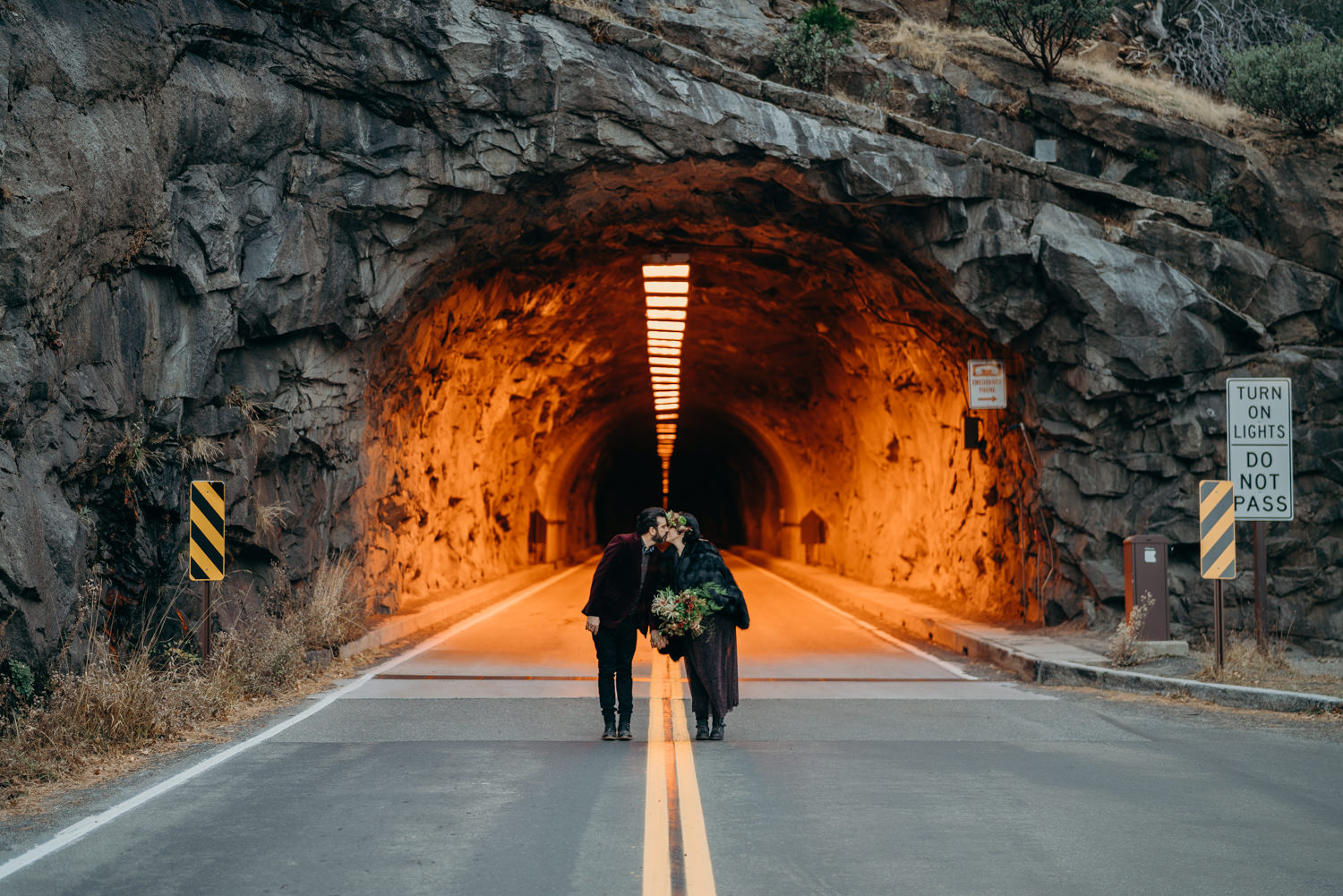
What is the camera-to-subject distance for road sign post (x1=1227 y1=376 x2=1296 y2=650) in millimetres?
12461

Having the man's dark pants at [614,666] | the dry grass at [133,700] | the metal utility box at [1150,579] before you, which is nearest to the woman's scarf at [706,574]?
the man's dark pants at [614,666]

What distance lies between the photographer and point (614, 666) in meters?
9.07

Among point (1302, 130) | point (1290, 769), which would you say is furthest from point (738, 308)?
point (1290, 769)

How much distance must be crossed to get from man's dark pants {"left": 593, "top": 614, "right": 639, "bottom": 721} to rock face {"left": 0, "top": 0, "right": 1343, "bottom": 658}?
4326 mm

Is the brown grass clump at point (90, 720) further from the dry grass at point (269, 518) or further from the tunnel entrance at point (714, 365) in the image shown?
the tunnel entrance at point (714, 365)

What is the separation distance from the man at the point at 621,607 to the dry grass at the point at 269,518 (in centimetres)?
611

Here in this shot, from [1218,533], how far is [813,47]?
9.03m

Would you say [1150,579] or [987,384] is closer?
[1150,579]

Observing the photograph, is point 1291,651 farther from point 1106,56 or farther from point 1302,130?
point 1106,56

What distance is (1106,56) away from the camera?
21422mm

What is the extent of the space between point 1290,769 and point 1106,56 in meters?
17.0

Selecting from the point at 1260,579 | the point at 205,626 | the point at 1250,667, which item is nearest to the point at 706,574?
the point at 205,626

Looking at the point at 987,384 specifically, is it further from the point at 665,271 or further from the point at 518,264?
the point at 518,264

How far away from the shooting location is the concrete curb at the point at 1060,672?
10422mm
